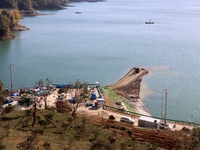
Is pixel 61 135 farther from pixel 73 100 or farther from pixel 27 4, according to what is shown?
pixel 27 4

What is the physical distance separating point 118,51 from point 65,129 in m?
27.4

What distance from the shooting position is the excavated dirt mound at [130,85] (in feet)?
69.5

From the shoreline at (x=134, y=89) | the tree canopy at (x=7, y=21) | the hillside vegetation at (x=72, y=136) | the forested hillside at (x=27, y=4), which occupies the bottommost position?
the shoreline at (x=134, y=89)

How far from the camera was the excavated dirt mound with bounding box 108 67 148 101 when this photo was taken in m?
21.2

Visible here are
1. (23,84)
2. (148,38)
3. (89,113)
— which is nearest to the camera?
(89,113)

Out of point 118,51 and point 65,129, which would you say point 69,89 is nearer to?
point 65,129

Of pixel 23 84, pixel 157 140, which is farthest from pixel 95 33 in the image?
pixel 157 140

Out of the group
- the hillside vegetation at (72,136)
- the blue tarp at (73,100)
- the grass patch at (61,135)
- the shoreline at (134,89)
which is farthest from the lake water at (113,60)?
the grass patch at (61,135)

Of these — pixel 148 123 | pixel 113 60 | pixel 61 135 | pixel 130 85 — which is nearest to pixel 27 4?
pixel 113 60

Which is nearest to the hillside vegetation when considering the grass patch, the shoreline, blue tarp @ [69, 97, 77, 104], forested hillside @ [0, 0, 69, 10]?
the grass patch

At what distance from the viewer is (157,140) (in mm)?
10688

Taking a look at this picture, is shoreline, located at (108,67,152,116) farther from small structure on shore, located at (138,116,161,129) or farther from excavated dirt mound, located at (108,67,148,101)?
small structure on shore, located at (138,116,161,129)

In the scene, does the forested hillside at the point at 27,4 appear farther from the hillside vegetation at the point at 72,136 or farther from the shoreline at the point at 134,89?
the hillside vegetation at the point at 72,136

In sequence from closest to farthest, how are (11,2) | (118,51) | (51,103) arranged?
(51,103) < (118,51) < (11,2)
